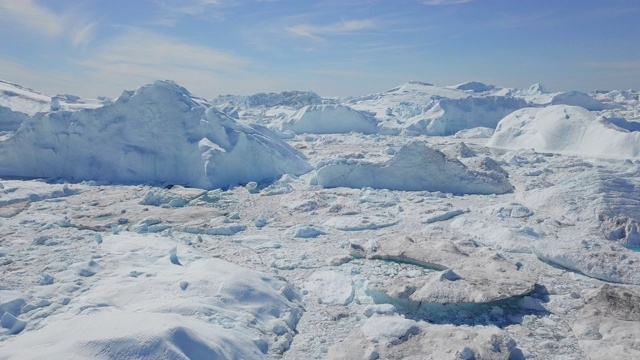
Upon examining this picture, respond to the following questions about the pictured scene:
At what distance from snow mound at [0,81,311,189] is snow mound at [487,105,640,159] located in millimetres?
9419

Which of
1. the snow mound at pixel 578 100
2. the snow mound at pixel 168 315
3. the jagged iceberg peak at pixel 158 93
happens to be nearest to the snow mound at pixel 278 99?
the snow mound at pixel 578 100

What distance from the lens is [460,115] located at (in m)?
25.0

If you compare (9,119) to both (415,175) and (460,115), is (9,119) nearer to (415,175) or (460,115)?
(415,175)

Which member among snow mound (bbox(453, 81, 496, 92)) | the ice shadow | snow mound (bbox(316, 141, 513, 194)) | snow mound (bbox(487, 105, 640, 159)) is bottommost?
the ice shadow

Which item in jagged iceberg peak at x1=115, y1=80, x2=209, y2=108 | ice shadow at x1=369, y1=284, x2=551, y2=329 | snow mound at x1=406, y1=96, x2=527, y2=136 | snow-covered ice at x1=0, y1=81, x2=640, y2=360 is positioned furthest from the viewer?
snow mound at x1=406, y1=96, x2=527, y2=136

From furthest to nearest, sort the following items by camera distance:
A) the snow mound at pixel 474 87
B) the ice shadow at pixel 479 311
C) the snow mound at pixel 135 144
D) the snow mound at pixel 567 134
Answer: the snow mound at pixel 474 87, the snow mound at pixel 567 134, the snow mound at pixel 135 144, the ice shadow at pixel 479 311

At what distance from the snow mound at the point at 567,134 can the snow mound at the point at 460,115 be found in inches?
205

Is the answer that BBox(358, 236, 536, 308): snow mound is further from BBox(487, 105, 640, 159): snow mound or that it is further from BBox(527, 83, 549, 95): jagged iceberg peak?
BBox(527, 83, 549, 95): jagged iceberg peak

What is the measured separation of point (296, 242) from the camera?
7.25 metres

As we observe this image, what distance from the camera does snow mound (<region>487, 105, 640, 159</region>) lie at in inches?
546

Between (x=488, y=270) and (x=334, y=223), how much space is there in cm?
315

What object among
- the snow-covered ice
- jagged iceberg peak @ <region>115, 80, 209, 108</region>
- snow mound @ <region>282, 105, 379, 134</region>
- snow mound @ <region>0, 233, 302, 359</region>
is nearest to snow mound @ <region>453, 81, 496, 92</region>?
snow mound @ <region>282, 105, 379, 134</region>

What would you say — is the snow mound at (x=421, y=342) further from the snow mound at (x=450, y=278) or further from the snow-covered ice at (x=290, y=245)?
the snow mound at (x=450, y=278)

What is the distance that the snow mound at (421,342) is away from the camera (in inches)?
155
